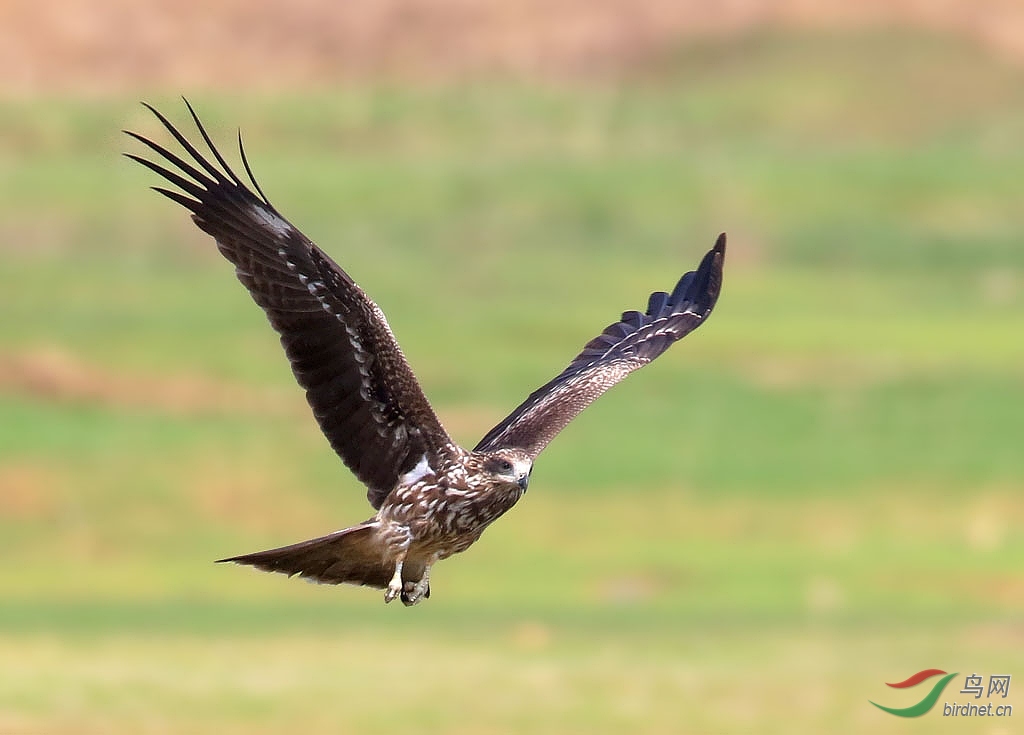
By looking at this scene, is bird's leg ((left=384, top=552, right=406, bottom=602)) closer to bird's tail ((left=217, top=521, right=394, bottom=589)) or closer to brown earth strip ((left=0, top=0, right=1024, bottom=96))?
bird's tail ((left=217, top=521, right=394, bottom=589))

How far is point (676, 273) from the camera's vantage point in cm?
3903

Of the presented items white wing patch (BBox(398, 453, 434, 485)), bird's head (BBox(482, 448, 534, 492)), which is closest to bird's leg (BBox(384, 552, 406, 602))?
white wing patch (BBox(398, 453, 434, 485))

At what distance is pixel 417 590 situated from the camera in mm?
12312

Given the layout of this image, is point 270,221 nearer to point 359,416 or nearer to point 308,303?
point 308,303

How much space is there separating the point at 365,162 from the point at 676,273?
420 inches

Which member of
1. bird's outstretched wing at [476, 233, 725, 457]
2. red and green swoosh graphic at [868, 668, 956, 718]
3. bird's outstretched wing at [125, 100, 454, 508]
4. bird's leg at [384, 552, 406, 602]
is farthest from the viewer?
red and green swoosh graphic at [868, 668, 956, 718]

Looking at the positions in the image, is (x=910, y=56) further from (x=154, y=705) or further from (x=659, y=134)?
(x=154, y=705)

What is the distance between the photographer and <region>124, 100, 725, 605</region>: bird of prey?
11766mm

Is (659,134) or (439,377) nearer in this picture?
(439,377)

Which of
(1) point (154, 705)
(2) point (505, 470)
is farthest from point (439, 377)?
(2) point (505, 470)

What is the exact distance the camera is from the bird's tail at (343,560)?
39.1 ft

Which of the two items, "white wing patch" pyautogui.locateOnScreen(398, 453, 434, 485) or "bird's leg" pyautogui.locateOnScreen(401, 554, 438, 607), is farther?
"white wing patch" pyautogui.locateOnScreen(398, 453, 434, 485)

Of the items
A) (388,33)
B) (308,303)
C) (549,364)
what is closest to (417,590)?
(308,303)

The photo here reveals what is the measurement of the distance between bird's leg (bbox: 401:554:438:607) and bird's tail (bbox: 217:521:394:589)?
0.13 metres
